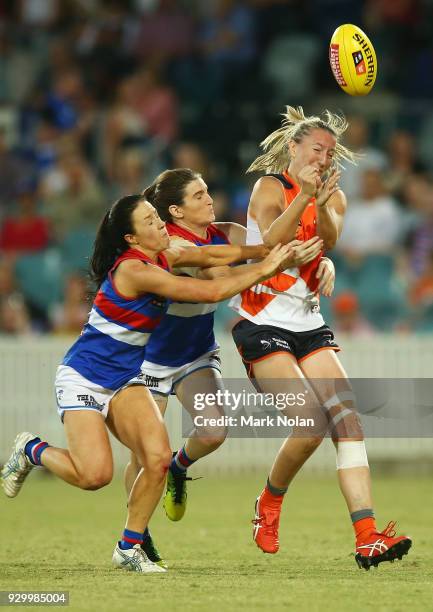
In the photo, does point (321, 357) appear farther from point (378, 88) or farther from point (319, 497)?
point (378, 88)

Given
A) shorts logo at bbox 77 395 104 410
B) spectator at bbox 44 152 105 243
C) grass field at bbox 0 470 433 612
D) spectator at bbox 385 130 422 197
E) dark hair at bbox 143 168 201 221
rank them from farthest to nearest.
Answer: spectator at bbox 44 152 105 243 < spectator at bbox 385 130 422 197 < dark hair at bbox 143 168 201 221 < shorts logo at bbox 77 395 104 410 < grass field at bbox 0 470 433 612

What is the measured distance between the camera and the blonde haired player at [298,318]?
799cm

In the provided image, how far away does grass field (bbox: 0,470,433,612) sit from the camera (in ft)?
22.1

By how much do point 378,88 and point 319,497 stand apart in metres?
6.35

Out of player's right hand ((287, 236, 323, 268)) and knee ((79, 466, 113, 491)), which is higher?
player's right hand ((287, 236, 323, 268))

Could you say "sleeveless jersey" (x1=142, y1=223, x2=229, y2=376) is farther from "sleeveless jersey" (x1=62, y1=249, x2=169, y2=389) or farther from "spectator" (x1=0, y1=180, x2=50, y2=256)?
"spectator" (x1=0, y1=180, x2=50, y2=256)

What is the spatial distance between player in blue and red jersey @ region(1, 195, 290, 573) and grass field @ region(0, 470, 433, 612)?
1.70 feet

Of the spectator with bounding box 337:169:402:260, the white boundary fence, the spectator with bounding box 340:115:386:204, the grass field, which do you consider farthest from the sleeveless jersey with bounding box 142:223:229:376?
the spectator with bounding box 340:115:386:204

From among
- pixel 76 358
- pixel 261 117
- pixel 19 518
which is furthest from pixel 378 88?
pixel 76 358

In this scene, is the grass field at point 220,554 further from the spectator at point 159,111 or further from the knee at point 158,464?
the spectator at point 159,111

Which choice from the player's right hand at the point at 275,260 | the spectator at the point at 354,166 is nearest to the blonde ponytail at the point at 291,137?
the player's right hand at the point at 275,260

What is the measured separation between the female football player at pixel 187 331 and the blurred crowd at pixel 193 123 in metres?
5.67

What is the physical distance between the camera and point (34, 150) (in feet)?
54.8

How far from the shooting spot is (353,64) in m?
8.79
